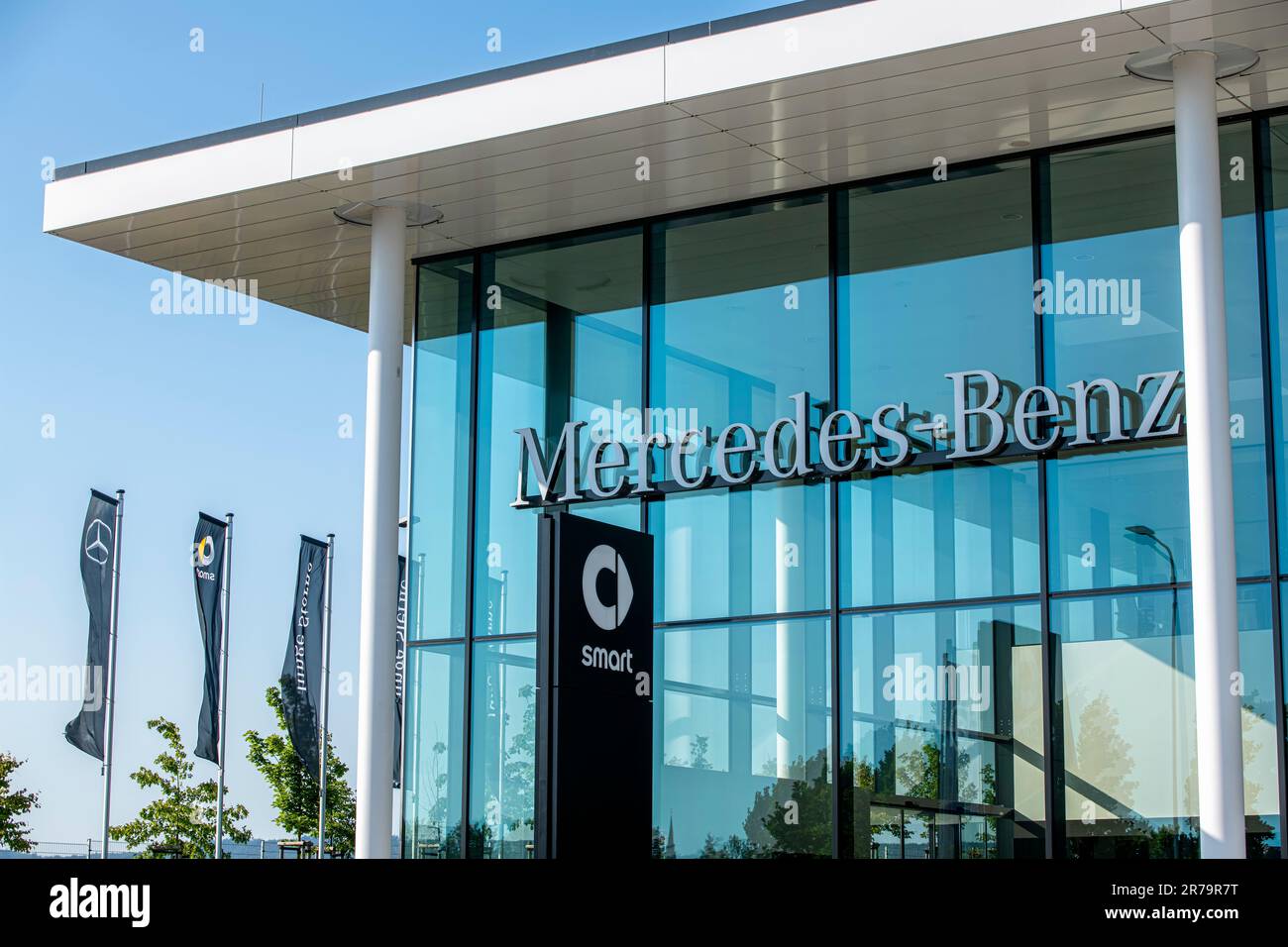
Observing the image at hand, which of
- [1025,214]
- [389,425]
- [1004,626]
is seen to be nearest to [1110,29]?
[1025,214]

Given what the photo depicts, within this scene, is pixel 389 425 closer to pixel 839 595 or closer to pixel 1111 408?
pixel 839 595

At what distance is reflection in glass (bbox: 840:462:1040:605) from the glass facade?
27 mm

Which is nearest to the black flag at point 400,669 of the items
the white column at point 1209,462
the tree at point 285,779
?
the white column at point 1209,462

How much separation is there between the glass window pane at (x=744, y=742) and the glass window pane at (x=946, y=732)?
0.34m

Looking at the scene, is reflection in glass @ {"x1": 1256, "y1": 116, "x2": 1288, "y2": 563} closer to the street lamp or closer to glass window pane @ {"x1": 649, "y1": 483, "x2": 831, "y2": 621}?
the street lamp

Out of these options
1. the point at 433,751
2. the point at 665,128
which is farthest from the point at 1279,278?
the point at 433,751

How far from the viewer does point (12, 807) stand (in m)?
41.0

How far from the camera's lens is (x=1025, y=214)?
14.9 metres

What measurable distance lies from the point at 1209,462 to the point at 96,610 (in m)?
18.4

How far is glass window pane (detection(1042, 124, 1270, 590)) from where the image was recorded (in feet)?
44.8

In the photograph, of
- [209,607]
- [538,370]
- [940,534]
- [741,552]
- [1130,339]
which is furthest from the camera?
[209,607]

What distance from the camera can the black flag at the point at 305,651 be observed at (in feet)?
Answer: 99.9

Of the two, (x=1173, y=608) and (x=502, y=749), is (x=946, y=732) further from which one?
(x=502, y=749)
